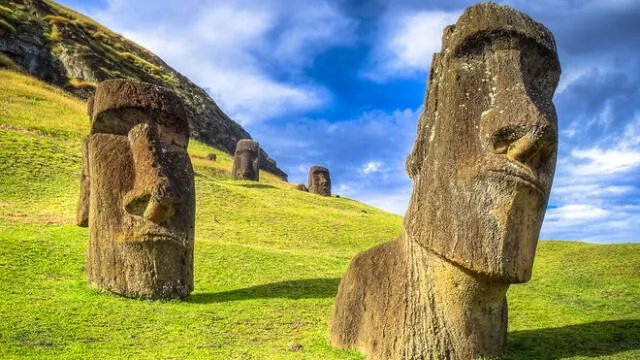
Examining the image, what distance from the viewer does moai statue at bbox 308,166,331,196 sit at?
50406 mm

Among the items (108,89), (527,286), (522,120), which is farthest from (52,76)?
(522,120)

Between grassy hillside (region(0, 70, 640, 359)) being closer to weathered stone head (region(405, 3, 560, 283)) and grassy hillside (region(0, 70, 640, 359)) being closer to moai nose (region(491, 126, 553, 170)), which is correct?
weathered stone head (region(405, 3, 560, 283))

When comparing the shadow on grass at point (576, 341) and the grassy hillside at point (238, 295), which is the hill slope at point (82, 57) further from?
the shadow on grass at point (576, 341)

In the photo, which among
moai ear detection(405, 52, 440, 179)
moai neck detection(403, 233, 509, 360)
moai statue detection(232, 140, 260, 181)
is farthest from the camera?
moai statue detection(232, 140, 260, 181)

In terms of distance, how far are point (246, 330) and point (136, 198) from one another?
397 centimetres

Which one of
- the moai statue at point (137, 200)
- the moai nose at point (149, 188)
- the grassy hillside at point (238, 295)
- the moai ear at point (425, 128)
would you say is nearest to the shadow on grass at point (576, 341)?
the grassy hillside at point (238, 295)

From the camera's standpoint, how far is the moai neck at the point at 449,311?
828 cm

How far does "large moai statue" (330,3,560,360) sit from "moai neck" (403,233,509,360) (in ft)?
0.04

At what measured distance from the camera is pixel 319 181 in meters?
50.7

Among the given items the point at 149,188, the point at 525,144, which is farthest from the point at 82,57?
the point at 525,144

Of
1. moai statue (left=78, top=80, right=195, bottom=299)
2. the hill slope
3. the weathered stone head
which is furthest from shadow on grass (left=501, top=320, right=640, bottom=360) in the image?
the hill slope

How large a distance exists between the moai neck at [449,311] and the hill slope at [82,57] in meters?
58.6

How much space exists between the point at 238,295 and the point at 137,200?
3.46 metres

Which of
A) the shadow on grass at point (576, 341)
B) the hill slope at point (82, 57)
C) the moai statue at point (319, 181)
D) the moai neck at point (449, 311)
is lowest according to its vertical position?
the shadow on grass at point (576, 341)
